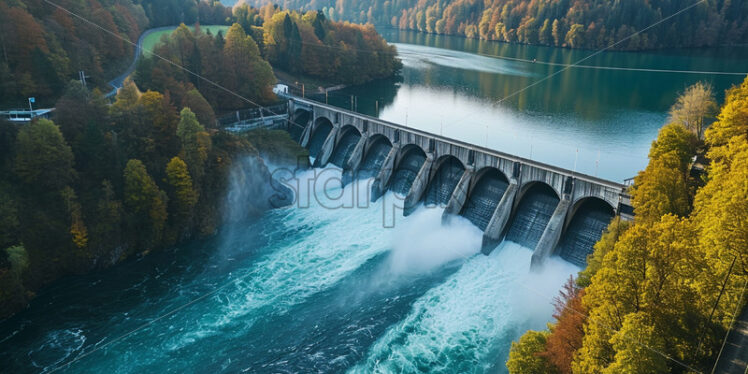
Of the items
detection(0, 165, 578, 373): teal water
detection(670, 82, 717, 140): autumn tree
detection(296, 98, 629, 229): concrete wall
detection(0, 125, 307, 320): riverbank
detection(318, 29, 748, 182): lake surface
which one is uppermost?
detection(670, 82, 717, 140): autumn tree

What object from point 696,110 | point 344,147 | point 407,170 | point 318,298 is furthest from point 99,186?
point 696,110

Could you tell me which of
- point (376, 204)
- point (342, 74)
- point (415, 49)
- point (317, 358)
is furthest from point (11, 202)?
point (415, 49)

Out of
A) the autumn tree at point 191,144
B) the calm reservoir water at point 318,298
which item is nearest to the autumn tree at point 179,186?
the autumn tree at point 191,144

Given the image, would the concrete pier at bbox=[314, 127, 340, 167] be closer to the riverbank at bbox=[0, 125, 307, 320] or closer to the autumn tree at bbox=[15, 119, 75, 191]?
the riverbank at bbox=[0, 125, 307, 320]

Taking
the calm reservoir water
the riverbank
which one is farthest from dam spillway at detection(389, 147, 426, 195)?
the riverbank

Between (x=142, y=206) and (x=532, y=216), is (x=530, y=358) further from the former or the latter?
(x=142, y=206)

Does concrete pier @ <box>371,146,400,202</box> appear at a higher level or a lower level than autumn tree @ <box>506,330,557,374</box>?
lower

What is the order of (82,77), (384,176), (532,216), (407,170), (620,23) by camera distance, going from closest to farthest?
1. (532,216)
2. (82,77)
3. (384,176)
4. (407,170)
5. (620,23)
